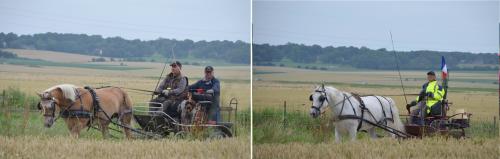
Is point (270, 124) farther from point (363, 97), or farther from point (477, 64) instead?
point (477, 64)

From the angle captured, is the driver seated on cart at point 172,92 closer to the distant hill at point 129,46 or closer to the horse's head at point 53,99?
the distant hill at point 129,46

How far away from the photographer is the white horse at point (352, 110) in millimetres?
9672

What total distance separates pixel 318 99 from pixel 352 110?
1.85 ft

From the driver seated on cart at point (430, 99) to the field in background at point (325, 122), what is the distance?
62mm

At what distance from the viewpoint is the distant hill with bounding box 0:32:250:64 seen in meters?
9.43

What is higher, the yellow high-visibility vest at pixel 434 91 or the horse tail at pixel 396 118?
the yellow high-visibility vest at pixel 434 91

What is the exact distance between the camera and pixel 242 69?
9914 millimetres

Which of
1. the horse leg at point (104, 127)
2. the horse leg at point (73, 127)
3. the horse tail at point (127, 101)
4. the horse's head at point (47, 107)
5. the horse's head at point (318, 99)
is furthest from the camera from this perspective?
the horse tail at point (127, 101)

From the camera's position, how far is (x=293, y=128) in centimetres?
937

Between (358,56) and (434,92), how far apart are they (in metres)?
0.76

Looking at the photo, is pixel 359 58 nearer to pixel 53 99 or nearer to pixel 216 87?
pixel 216 87

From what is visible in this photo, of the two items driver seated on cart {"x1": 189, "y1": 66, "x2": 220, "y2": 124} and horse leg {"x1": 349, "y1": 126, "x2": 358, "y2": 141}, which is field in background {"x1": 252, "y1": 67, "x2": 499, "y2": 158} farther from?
driver seated on cart {"x1": 189, "y1": 66, "x2": 220, "y2": 124}

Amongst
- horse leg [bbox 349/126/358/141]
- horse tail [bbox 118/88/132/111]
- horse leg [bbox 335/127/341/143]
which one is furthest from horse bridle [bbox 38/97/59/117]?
horse leg [bbox 349/126/358/141]

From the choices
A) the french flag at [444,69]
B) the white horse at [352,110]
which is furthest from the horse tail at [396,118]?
the french flag at [444,69]
